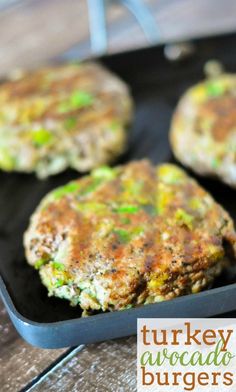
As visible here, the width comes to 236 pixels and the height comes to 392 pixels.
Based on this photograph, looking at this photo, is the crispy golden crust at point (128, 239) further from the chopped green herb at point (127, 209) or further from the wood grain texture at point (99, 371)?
the wood grain texture at point (99, 371)

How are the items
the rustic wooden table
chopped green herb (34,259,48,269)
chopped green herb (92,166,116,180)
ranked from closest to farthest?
1. chopped green herb (34,259,48,269)
2. chopped green herb (92,166,116,180)
3. the rustic wooden table

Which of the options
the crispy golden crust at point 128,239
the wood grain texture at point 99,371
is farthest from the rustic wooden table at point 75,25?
the wood grain texture at point 99,371

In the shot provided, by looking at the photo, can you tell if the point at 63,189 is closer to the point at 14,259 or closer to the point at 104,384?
the point at 14,259

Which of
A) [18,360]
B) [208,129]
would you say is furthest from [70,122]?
[18,360]

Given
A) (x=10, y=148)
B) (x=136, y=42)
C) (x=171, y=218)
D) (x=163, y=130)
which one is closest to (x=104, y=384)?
(x=171, y=218)

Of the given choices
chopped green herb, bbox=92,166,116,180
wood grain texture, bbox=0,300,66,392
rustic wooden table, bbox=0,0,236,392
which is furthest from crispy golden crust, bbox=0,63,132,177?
rustic wooden table, bbox=0,0,236,392

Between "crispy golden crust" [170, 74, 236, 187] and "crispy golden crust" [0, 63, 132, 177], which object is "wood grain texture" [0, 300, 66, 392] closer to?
"crispy golden crust" [0, 63, 132, 177]
